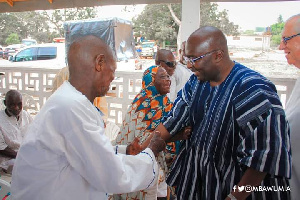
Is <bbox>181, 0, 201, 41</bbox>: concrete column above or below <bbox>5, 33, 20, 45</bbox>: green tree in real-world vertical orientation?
below

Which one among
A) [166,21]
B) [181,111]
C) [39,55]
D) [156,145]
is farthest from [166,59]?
[166,21]

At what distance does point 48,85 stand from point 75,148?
19.0ft

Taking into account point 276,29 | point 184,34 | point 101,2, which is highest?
point 276,29

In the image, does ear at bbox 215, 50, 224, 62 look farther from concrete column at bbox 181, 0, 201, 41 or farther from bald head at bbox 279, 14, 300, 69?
concrete column at bbox 181, 0, 201, 41

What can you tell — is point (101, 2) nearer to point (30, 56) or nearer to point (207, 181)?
point (207, 181)

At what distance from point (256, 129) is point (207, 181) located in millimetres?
445

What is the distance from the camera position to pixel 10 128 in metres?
3.86

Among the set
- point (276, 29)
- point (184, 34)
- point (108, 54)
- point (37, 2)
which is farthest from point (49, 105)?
point (276, 29)

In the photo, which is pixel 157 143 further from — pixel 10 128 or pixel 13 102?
pixel 10 128

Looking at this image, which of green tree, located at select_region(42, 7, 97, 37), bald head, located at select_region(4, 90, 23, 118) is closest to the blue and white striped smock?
bald head, located at select_region(4, 90, 23, 118)

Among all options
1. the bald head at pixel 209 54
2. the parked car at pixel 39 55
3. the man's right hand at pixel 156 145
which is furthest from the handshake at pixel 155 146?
the parked car at pixel 39 55

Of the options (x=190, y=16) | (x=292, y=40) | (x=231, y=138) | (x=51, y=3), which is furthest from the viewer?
(x=51, y=3)

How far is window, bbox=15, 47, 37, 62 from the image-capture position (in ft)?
52.8

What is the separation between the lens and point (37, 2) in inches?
255
